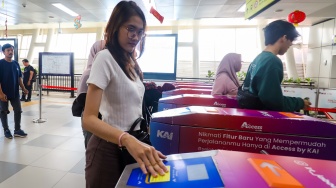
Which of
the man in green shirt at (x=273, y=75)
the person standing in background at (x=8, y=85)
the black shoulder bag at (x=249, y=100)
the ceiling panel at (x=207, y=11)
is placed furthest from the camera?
the ceiling panel at (x=207, y=11)

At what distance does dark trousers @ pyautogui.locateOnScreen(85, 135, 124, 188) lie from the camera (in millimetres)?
907

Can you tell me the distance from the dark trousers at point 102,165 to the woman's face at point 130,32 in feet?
1.44

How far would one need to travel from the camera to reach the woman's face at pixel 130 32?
0.91 m

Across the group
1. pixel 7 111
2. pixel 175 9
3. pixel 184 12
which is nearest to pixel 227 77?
pixel 7 111

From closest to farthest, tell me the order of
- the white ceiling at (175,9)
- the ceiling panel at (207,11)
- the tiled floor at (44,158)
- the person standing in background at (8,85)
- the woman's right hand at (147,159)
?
the woman's right hand at (147,159)
the tiled floor at (44,158)
the person standing in background at (8,85)
the white ceiling at (175,9)
the ceiling panel at (207,11)

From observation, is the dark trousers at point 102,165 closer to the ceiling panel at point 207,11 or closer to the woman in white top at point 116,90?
the woman in white top at point 116,90

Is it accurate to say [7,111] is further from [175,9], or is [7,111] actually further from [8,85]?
[175,9]

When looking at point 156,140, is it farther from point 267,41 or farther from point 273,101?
point 267,41

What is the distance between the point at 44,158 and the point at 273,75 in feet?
8.65

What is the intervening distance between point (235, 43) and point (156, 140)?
995cm

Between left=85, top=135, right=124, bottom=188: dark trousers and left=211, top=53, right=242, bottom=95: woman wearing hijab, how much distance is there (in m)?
1.78

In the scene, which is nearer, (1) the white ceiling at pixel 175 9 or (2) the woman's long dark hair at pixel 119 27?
(2) the woman's long dark hair at pixel 119 27

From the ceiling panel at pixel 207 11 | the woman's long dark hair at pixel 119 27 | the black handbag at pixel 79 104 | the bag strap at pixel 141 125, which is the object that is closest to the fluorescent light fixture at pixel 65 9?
the ceiling panel at pixel 207 11

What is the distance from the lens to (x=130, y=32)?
36.1 inches
